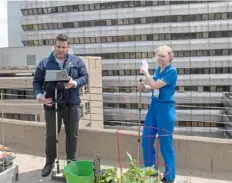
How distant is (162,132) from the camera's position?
340 cm

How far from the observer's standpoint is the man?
3541 millimetres

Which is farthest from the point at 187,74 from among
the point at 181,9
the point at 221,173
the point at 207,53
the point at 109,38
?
the point at 221,173

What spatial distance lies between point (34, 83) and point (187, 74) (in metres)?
34.6

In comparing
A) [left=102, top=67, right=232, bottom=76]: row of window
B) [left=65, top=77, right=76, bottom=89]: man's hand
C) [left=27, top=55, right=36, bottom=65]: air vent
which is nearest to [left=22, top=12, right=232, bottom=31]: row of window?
[left=102, top=67, right=232, bottom=76]: row of window

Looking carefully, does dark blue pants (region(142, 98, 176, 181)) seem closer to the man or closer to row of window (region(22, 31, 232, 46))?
the man

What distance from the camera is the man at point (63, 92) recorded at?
354 cm

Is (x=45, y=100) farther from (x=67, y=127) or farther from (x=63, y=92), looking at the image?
(x=67, y=127)

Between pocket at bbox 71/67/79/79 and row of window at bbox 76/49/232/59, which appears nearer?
pocket at bbox 71/67/79/79

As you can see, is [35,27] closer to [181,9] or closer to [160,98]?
[181,9]

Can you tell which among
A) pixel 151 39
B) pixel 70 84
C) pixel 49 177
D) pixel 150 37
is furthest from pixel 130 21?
pixel 70 84

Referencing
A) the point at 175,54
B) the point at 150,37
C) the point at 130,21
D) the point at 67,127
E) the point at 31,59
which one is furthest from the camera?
the point at 130,21

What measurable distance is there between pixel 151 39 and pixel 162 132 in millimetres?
34479

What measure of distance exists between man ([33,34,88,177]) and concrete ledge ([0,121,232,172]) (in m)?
0.90

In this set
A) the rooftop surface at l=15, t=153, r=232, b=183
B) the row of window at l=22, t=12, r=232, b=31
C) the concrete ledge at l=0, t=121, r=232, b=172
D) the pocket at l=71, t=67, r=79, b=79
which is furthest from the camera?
the row of window at l=22, t=12, r=232, b=31
